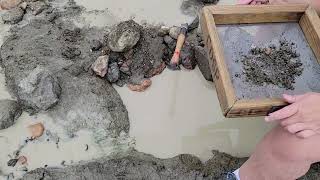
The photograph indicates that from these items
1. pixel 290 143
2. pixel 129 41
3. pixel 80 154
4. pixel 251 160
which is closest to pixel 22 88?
pixel 80 154

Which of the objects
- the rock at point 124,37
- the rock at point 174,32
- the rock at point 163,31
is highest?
the rock at point 124,37

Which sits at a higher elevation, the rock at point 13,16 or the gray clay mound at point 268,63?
the rock at point 13,16

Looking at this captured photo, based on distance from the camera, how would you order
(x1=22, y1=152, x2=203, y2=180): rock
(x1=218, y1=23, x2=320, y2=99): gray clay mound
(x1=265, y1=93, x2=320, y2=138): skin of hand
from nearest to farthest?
1. (x1=265, y1=93, x2=320, y2=138): skin of hand
2. (x1=218, y1=23, x2=320, y2=99): gray clay mound
3. (x1=22, y1=152, x2=203, y2=180): rock

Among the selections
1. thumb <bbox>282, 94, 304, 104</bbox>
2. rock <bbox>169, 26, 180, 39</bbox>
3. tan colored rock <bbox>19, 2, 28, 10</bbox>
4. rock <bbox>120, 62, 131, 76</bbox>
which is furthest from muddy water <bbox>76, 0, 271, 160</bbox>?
tan colored rock <bbox>19, 2, 28, 10</bbox>

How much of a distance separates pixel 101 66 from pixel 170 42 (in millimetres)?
489

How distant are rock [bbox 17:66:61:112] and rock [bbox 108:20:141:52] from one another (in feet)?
1.43

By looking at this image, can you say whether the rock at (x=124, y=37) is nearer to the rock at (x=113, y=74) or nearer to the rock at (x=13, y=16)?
the rock at (x=113, y=74)

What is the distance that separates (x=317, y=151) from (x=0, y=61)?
1.91 m

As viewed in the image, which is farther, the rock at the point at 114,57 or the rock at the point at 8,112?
the rock at the point at 114,57

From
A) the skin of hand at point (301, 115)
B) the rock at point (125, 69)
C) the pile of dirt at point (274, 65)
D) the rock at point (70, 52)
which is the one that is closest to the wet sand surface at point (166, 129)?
the rock at point (125, 69)

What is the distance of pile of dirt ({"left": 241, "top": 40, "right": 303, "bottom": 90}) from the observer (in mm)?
2244

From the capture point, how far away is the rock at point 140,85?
290cm

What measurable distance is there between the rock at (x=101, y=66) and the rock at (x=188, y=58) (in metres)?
0.48

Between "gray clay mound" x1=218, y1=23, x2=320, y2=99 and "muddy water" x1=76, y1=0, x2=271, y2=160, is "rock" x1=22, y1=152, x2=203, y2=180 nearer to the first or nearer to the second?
"muddy water" x1=76, y1=0, x2=271, y2=160
